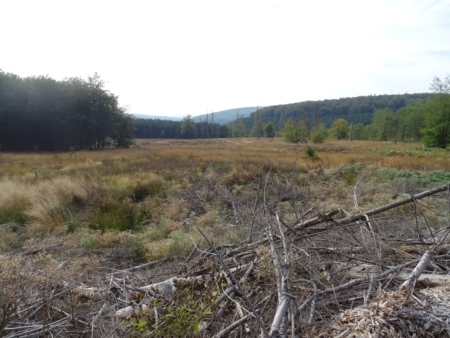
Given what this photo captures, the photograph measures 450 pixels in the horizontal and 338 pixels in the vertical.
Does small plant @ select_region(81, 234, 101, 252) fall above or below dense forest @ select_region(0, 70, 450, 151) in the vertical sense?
below

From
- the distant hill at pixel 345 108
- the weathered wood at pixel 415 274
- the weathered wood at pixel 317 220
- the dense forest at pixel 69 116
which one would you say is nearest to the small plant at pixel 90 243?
the weathered wood at pixel 317 220

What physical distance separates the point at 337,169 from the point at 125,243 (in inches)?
412

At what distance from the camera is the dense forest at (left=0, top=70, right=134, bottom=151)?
31.7 m

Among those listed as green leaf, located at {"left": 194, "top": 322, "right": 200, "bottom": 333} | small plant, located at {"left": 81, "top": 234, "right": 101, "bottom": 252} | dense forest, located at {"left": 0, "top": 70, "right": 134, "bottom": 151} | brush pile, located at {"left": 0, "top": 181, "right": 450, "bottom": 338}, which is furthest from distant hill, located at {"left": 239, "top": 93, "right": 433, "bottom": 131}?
green leaf, located at {"left": 194, "top": 322, "right": 200, "bottom": 333}

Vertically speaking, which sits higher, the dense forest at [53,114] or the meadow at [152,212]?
the dense forest at [53,114]

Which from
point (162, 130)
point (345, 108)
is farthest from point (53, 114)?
point (345, 108)

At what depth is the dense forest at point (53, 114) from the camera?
31.7 m

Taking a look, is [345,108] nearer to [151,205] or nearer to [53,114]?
[53,114]

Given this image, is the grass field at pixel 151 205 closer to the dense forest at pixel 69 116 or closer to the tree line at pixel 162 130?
the dense forest at pixel 69 116

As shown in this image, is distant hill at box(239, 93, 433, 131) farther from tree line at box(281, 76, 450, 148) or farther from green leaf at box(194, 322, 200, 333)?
green leaf at box(194, 322, 200, 333)

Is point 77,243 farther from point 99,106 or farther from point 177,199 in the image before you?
point 99,106

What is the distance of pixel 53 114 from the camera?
33156 millimetres

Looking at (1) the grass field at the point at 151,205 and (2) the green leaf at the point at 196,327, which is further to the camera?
(1) the grass field at the point at 151,205

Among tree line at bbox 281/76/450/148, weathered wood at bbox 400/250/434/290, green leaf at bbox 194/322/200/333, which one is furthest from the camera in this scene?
tree line at bbox 281/76/450/148
